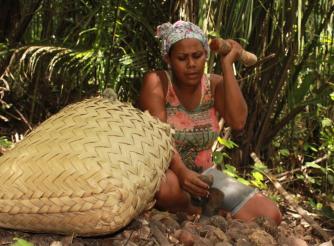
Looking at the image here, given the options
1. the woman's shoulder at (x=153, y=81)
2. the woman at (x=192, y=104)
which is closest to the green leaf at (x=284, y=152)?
the woman at (x=192, y=104)

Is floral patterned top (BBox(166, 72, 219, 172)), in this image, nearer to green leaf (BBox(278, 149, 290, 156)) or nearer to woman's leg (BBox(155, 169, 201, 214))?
woman's leg (BBox(155, 169, 201, 214))

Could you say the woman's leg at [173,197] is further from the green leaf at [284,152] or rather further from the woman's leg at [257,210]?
the green leaf at [284,152]

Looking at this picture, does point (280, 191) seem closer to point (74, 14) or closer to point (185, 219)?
point (185, 219)

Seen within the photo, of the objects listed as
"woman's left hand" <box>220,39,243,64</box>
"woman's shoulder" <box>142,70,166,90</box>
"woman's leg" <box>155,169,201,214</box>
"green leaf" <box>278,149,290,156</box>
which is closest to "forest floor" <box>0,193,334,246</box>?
"woman's leg" <box>155,169,201,214</box>

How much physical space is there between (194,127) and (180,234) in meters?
0.70

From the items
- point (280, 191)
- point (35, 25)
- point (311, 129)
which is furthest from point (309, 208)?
point (35, 25)

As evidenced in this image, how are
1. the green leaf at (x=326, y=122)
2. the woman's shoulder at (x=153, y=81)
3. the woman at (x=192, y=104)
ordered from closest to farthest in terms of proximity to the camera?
the woman at (x=192, y=104), the woman's shoulder at (x=153, y=81), the green leaf at (x=326, y=122)

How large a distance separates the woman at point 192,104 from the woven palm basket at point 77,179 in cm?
43

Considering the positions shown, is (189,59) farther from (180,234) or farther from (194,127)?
(180,234)

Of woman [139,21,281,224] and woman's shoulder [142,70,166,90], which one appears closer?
woman [139,21,281,224]

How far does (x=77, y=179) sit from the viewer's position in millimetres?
1988

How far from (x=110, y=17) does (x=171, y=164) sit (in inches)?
59.2

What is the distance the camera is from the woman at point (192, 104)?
2.72 m

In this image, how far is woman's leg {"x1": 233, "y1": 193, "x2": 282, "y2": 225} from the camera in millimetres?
2736
